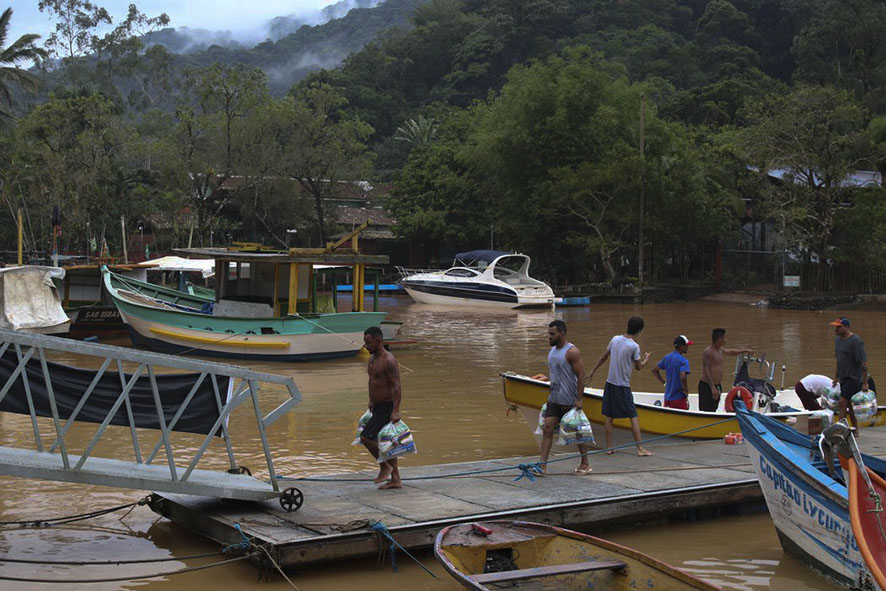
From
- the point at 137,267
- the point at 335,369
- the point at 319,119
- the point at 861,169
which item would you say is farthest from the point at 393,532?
the point at 319,119

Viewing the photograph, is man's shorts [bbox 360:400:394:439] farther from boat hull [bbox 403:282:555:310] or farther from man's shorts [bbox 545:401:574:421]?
boat hull [bbox 403:282:555:310]

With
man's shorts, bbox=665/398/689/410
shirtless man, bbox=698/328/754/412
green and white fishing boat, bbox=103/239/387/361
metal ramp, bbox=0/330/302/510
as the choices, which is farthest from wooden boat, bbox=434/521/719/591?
green and white fishing boat, bbox=103/239/387/361

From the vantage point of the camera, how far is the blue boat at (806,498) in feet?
24.0

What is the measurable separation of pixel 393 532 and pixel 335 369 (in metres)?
13.4

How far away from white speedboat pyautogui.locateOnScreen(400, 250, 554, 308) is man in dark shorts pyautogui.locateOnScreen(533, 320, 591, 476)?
2863cm

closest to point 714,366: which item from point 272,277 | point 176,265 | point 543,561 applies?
point 543,561

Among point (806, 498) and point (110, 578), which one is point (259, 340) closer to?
point (110, 578)

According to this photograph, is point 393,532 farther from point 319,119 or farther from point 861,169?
point 319,119

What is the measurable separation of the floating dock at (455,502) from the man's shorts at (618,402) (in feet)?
1.65

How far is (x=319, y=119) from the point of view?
4550 cm

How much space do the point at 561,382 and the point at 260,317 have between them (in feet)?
44.2

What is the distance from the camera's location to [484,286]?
39250 millimetres

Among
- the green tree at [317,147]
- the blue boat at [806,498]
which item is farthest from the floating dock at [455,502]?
the green tree at [317,147]

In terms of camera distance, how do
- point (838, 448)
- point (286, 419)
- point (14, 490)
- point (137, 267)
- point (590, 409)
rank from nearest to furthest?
point (838, 448) < point (14, 490) < point (590, 409) < point (286, 419) < point (137, 267)
